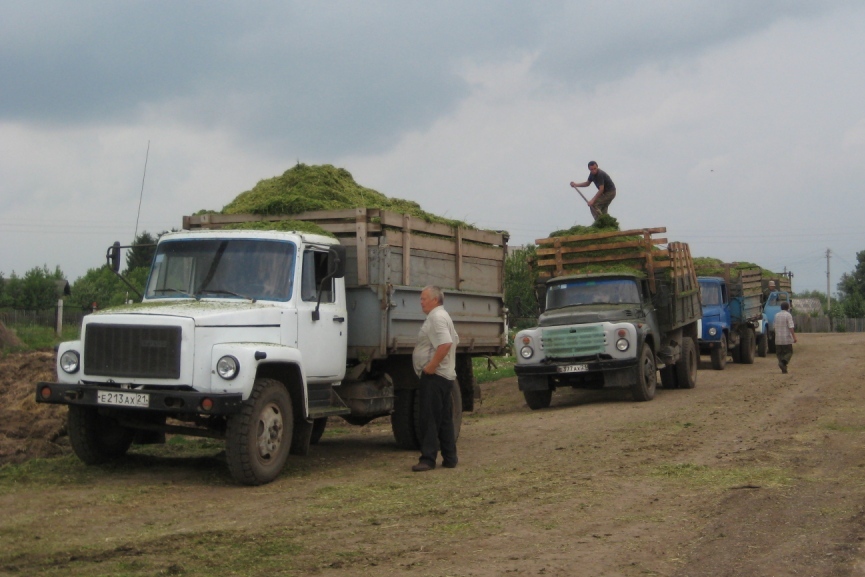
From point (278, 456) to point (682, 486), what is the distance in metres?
3.54

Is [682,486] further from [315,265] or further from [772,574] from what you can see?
[315,265]

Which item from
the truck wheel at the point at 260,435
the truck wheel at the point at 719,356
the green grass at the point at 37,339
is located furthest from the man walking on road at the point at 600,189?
the green grass at the point at 37,339

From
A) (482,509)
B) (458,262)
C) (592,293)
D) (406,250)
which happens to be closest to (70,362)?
(406,250)

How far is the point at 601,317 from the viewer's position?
55.4 ft

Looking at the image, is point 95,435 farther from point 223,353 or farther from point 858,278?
point 858,278

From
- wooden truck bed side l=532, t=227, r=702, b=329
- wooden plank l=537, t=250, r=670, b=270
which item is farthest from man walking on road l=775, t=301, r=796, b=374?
wooden plank l=537, t=250, r=670, b=270

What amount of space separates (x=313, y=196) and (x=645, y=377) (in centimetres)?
809

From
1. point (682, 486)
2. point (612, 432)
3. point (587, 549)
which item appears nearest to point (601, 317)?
point (612, 432)

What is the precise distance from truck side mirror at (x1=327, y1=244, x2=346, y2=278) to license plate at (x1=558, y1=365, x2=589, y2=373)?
769 centimetres

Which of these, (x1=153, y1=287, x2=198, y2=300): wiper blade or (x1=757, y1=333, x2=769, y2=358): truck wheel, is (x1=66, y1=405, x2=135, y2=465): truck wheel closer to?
(x1=153, y1=287, x2=198, y2=300): wiper blade

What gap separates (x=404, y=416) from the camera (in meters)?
11.5

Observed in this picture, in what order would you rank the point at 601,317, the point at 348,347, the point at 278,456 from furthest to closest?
the point at 601,317 → the point at 348,347 → the point at 278,456

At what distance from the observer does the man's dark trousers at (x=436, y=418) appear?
995cm

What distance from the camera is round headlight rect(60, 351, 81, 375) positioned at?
8.90 m
